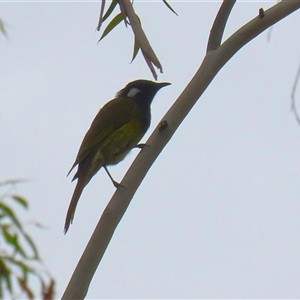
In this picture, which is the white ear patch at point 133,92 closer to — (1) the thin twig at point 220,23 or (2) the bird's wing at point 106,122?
(2) the bird's wing at point 106,122

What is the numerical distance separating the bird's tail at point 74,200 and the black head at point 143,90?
1183 mm

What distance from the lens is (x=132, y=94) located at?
5.48 metres

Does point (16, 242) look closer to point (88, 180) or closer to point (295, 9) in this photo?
point (295, 9)

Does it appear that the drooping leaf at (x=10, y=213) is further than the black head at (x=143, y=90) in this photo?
No

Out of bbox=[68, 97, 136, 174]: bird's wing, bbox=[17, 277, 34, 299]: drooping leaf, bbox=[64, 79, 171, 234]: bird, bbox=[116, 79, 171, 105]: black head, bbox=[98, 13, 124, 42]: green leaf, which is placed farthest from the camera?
bbox=[116, 79, 171, 105]: black head

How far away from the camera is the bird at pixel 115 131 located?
4.57 meters

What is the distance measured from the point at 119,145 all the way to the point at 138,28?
8.91ft

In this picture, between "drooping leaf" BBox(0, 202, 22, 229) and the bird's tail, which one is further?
the bird's tail

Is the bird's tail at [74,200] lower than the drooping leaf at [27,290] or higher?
lower

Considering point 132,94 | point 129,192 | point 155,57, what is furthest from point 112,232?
point 132,94

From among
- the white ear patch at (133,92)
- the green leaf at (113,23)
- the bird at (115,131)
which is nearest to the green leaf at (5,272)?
the green leaf at (113,23)

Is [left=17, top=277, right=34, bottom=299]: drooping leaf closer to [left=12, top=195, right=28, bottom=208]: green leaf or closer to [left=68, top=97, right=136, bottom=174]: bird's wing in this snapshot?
[left=12, top=195, right=28, bottom=208]: green leaf

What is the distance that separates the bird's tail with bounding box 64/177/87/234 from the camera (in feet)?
12.2

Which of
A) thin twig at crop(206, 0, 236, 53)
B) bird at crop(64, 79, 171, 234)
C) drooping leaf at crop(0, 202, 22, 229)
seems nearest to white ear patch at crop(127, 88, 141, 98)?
bird at crop(64, 79, 171, 234)
